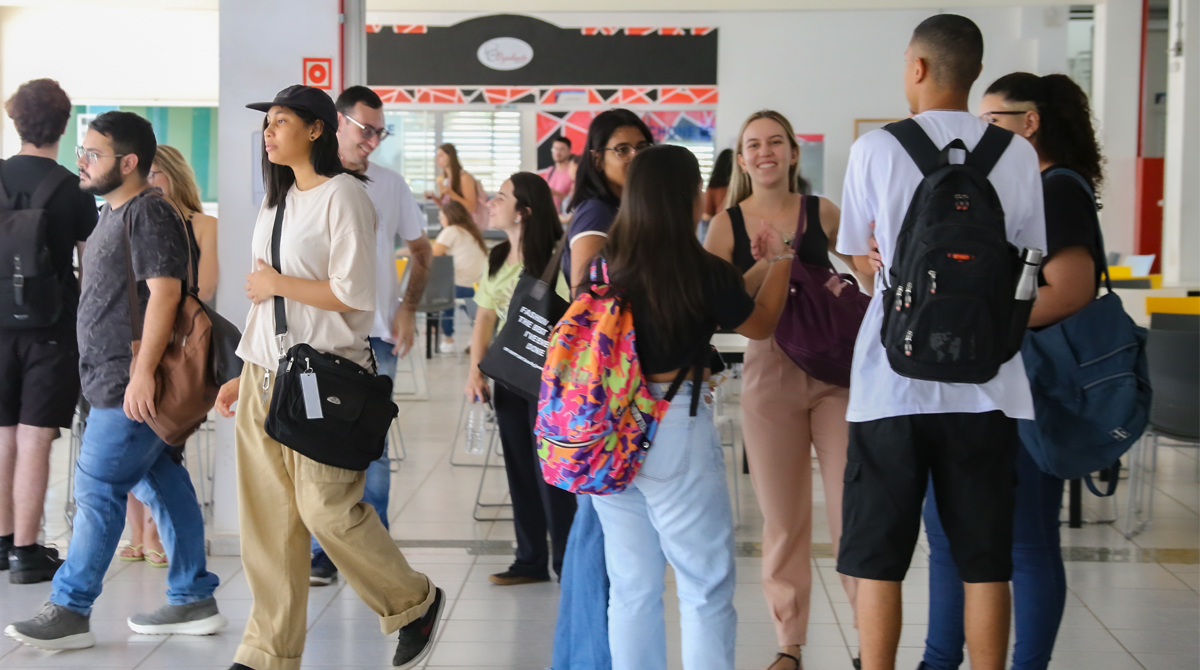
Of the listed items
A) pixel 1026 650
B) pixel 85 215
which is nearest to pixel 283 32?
pixel 85 215

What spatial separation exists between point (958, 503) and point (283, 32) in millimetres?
2838

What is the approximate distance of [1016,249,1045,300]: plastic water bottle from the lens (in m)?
2.01

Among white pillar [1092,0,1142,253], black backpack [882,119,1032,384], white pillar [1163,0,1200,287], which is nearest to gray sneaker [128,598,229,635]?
black backpack [882,119,1032,384]

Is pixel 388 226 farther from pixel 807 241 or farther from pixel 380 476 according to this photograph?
pixel 807 241

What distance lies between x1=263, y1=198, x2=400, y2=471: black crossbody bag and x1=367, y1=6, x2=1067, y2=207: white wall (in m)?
10.1

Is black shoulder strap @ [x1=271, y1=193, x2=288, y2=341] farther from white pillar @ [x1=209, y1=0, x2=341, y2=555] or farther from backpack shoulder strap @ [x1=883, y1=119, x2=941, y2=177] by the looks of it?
Result: backpack shoulder strap @ [x1=883, y1=119, x2=941, y2=177]

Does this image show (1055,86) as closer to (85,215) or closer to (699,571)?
(699,571)

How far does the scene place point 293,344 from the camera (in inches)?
101

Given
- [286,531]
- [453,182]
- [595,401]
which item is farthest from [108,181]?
[453,182]

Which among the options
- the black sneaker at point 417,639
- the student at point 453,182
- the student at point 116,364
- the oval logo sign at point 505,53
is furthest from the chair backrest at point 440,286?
the black sneaker at point 417,639

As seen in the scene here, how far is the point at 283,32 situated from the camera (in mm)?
3725

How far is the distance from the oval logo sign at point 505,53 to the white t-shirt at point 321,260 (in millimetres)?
10322

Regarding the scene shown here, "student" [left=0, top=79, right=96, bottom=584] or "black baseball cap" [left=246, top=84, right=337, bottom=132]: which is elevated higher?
"black baseball cap" [left=246, top=84, right=337, bottom=132]

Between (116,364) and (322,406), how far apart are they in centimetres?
94
